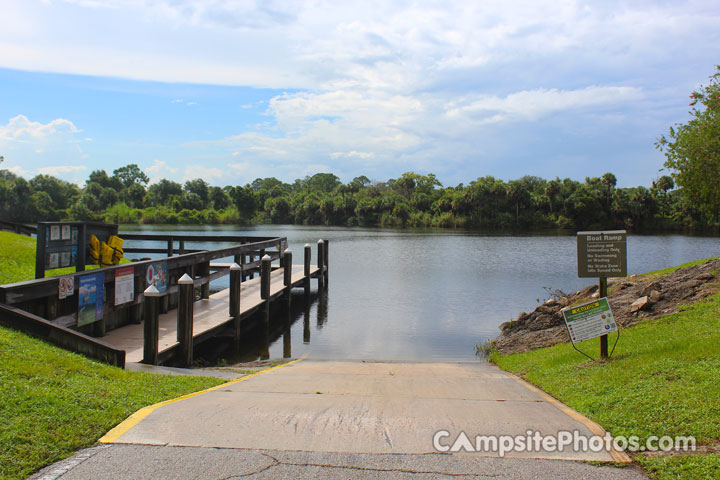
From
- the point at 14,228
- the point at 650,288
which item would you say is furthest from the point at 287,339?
the point at 14,228

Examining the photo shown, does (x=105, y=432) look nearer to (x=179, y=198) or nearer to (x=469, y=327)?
(x=469, y=327)

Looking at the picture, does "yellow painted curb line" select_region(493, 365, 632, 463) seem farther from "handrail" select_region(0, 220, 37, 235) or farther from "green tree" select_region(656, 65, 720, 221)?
"handrail" select_region(0, 220, 37, 235)

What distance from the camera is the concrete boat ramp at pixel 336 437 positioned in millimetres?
3453

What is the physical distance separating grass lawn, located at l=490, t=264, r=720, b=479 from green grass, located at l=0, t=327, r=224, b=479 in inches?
171

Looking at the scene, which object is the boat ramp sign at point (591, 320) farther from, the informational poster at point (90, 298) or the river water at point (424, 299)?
the informational poster at point (90, 298)

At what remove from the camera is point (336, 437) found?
13.3ft

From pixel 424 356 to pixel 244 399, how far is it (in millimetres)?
6998

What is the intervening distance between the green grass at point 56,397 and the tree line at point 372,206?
6697 centimetres

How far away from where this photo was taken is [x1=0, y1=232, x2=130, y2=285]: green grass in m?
10.3

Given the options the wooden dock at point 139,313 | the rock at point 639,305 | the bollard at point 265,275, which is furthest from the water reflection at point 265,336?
the rock at point 639,305

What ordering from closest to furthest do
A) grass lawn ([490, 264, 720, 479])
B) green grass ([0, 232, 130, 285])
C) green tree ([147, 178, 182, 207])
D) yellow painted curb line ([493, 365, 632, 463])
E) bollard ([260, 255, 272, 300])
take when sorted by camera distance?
yellow painted curb line ([493, 365, 632, 463]) < grass lawn ([490, 264, 720, 479]) < green grass ([0, 232, 130, 285]) < bollard ([260, 255, 272, 300]) < green tree ([147, 178, 182, 207])

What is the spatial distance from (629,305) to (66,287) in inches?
426

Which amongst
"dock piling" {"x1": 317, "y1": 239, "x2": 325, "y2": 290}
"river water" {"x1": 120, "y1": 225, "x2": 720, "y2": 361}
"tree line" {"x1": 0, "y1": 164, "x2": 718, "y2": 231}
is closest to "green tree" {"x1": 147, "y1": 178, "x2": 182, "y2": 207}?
"tree line" {"x1": 0, "y1": 164, "x2": 718, "y2": 231}

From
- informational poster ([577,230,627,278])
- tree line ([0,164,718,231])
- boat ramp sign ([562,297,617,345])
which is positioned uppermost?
tree line ([0,164,718,231])
